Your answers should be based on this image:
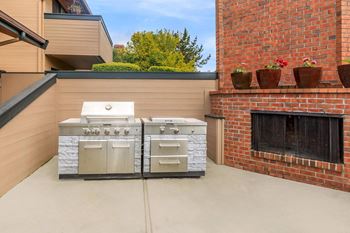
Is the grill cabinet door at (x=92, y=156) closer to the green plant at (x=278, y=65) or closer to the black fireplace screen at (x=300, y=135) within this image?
the black fireplace screen at (x=300, y=135)

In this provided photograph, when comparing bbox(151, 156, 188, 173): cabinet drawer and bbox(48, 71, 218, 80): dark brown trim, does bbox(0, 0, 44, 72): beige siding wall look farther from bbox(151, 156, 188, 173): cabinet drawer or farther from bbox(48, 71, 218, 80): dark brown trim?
bbox(151, 156, 188, 173): cabinet drawer

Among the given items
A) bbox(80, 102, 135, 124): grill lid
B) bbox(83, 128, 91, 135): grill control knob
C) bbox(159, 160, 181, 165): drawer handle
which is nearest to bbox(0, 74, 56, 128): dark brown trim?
bbox(80, 102, 135, 124): grill lid

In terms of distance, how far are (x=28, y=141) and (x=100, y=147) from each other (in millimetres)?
1376

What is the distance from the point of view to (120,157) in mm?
5102

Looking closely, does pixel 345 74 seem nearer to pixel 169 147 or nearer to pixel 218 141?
pixel 218 141

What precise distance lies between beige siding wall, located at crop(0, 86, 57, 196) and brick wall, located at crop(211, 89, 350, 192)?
3828mm

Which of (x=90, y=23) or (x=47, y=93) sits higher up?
(x=90, y=23)

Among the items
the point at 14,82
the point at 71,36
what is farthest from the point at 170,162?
the point at 71,36

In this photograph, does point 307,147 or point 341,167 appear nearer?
point 341,167

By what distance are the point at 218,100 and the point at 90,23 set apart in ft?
18.1

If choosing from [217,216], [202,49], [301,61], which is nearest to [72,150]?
[217,216]

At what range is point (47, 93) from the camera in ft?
21.0

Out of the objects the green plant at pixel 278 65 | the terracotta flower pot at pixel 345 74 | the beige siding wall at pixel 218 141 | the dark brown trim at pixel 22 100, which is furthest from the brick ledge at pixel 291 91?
the dark brown trim at pixel 22 100

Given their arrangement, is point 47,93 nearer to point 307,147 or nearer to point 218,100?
point 218,100
